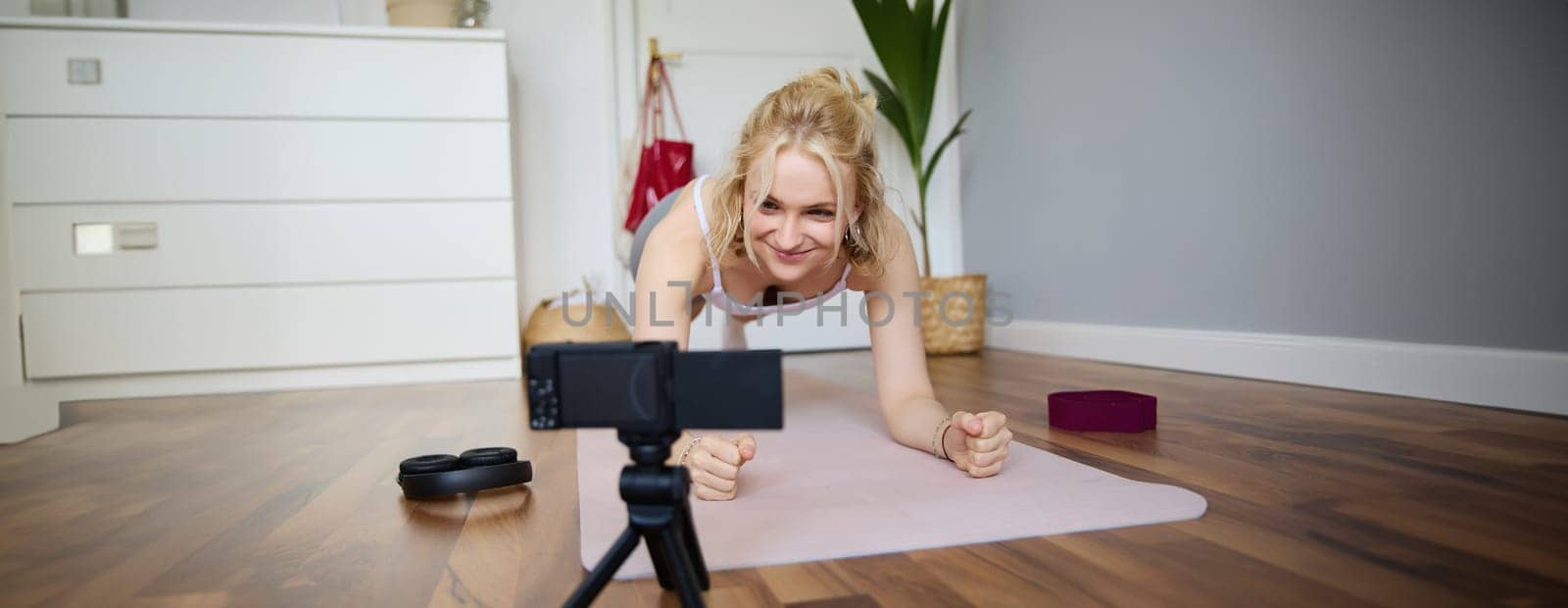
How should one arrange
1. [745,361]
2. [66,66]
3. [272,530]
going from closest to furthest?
[745,361]
[272,530]
[66,66]

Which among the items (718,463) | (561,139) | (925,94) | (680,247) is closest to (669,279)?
(680,247)

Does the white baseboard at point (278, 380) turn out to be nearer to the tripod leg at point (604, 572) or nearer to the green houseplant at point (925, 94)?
A: the green houseplant at point (925, 94)

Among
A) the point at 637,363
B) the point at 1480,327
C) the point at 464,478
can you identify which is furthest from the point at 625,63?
the point at 637,363

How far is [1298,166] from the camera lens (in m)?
1.95

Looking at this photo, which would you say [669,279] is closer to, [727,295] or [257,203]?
[727,295]

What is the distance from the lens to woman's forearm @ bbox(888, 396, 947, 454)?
1.28 meters

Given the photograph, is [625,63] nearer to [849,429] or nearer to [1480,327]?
[849,429]

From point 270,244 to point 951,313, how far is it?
7.10 feet

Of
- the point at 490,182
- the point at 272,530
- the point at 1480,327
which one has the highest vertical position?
the point at 490,182

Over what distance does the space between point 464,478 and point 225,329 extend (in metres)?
1.97

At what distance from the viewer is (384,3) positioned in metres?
3.22

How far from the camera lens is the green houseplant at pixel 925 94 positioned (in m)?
3.09

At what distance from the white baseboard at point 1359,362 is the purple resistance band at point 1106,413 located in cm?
61

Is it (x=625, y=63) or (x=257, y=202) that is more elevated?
(x=625, y=63)
